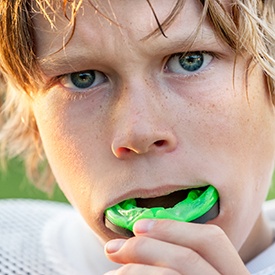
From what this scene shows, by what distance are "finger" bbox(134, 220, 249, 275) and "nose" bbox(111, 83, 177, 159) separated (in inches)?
5.3

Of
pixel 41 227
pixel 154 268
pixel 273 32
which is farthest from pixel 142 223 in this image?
pixel 41 227

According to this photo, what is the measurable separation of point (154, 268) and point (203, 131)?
26cm

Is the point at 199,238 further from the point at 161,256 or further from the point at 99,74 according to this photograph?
the point at 99,74

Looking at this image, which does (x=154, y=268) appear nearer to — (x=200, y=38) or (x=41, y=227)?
(x=200, y=38)

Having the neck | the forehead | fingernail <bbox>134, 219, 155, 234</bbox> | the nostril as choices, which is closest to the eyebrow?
the forehead

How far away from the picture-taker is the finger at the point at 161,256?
1.17 metres

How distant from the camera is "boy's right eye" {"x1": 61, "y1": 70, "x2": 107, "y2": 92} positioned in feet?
4.61

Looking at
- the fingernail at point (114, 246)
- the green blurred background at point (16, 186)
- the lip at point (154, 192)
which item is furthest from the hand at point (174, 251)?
the green blurred background at point (16, 186)

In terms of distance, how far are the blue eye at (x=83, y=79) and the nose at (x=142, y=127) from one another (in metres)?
0.10

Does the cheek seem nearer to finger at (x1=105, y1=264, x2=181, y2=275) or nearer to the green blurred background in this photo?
finger at (x1=105, y1=264, x2=181, y2=275)

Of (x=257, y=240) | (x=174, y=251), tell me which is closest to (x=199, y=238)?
(x=174, y=251)

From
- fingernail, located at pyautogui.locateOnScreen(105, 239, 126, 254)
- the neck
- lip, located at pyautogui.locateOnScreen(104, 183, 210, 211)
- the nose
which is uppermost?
the nose

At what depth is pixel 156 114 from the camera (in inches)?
51.3

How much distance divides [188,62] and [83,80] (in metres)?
0.18
